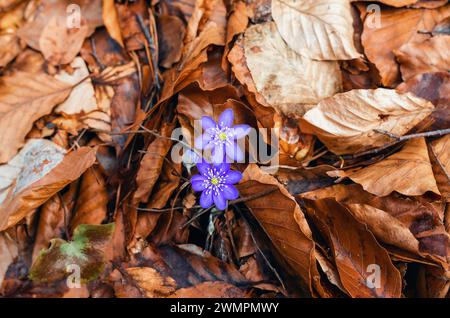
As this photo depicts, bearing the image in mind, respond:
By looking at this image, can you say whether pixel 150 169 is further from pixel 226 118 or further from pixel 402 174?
pixel 402 174

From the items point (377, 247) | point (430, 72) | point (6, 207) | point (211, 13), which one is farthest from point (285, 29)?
point (6, 207)

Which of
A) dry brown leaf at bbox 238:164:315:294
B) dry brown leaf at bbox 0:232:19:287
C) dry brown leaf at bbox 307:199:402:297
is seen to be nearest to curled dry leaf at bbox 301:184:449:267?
dry brown leaf at bbox 307:199:402:297

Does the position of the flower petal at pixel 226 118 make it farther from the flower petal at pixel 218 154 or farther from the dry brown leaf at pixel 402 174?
the dry brown leaf at pixel 402 174

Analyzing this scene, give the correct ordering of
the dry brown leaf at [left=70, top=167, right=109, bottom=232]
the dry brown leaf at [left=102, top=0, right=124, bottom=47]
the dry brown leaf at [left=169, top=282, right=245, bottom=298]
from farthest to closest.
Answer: the dry brown leaf at [left=102, top=0, right=124, bottom=47] → the dry brown leaf at [left=70, top=167, right=109, bottom=232] → the dry brown leaf at [left=169, top=282, right=245, bottom=298]

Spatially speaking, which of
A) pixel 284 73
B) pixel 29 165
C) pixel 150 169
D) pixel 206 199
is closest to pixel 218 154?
pixel 206 199

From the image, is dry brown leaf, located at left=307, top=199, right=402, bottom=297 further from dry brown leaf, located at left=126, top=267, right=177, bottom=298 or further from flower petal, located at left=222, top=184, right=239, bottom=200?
dry brown leaf, located at left=126, top=267, right=177, bottom=298

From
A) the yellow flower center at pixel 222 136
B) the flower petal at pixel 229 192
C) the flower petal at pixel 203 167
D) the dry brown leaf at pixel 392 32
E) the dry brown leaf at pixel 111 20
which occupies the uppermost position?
the dry brown leaf at pixel 111 20

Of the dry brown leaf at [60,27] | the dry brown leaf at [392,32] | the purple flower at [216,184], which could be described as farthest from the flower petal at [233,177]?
the dry brown leaf at [60,27]
